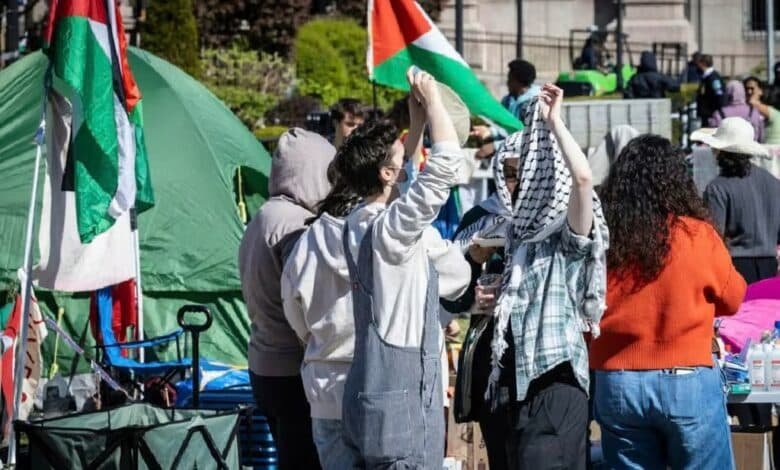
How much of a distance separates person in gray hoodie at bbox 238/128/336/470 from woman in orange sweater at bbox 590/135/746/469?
1.32 m

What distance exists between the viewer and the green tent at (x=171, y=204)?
1136cm

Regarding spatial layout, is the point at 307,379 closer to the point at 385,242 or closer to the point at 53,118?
the point at 385,242

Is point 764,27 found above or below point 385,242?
above

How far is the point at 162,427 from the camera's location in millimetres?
7086

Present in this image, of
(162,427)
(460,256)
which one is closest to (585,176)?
(460,256)

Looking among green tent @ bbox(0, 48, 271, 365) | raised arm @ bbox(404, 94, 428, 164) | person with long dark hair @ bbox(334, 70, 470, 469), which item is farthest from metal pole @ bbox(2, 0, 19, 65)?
person with long dark hair @ bbox(334, 70, 470, 469)

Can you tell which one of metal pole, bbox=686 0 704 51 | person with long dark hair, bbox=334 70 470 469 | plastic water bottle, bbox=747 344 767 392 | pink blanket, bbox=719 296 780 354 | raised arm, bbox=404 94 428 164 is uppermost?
metal pole, bbox=686 0 704 51

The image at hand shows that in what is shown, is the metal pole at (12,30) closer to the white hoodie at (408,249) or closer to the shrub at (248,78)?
the white hoodie at (408,249)

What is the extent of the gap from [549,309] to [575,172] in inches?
20.2

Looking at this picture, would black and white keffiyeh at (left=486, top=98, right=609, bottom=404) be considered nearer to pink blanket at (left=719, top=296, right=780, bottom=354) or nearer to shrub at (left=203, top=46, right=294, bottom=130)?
pink blanket at (left=719, top=296, right=780, bottom=354)

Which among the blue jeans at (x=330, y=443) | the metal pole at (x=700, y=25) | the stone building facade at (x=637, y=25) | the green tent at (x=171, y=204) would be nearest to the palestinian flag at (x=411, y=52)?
the green tent at (x=171, y=204)

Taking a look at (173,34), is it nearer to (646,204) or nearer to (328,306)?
(646,204)

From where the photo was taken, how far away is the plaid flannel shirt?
6145 mm

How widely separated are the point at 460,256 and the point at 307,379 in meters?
0.74
